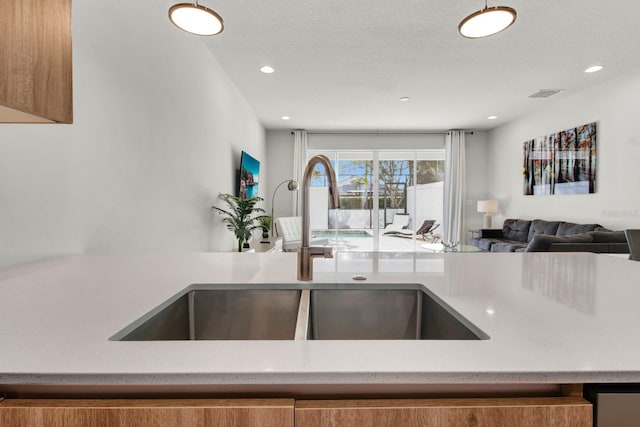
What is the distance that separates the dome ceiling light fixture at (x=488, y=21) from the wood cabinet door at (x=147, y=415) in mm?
2204

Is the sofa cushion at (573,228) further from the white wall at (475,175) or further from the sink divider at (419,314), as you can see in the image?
the sink divider at (419,314)

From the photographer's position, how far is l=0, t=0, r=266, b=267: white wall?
1268 millimetres

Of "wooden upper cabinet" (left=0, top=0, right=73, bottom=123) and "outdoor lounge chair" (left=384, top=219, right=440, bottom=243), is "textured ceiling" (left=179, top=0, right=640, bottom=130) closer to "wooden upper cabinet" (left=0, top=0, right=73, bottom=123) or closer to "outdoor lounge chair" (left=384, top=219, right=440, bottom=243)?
"wooden upper cabinet" (left=0, top=0, right=73, bottom=123)

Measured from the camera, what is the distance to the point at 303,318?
29.6 inches

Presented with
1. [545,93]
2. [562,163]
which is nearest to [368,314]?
[545,93]

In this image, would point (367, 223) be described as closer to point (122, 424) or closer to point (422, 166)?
point (422, 166)

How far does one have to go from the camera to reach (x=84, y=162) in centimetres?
156

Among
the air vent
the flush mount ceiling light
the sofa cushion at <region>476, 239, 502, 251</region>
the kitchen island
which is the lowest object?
the sofa cushion at <region>476, 239, 502, 251</region>

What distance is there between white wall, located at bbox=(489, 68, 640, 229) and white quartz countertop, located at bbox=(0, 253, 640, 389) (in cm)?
369

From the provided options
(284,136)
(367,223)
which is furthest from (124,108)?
(367,223)

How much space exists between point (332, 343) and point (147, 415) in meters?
0.30

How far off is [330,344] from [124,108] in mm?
1930

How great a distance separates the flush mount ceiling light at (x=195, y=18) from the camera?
170cm

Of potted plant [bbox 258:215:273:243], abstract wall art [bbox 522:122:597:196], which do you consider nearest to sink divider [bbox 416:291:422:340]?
potted plant [bbox 258:215:273:243]
